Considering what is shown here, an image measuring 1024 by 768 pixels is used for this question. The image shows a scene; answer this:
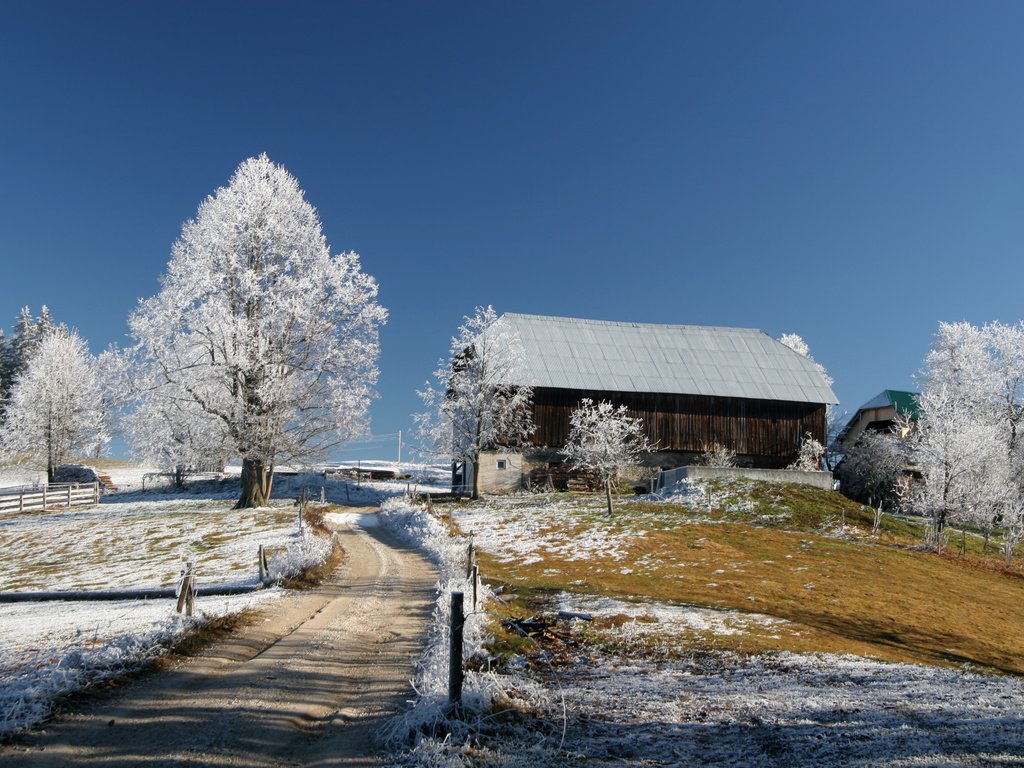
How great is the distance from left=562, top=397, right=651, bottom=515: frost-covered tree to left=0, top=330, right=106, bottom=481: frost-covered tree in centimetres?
3951

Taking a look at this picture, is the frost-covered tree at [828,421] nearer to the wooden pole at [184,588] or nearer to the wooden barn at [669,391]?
the wooden barn at [669,391]

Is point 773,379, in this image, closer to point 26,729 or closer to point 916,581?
point 916,581

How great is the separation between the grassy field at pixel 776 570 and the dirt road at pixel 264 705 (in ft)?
16.7

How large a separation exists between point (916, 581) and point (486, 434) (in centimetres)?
2584

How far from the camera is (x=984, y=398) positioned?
174 ft

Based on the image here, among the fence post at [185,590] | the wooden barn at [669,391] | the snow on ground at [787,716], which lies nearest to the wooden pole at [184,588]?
the fence post at [185,590]

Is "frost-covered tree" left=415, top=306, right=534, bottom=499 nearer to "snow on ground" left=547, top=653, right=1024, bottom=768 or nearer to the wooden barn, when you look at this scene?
the wooden barn

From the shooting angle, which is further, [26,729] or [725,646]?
[725,646]

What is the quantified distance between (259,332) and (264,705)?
1017 inches

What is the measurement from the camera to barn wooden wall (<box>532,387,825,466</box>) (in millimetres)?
48844

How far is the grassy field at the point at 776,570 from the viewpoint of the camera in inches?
627

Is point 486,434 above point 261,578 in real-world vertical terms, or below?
above

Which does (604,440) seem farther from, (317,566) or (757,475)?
(317,566)

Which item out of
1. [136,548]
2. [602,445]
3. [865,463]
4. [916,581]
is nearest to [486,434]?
[602,445]
